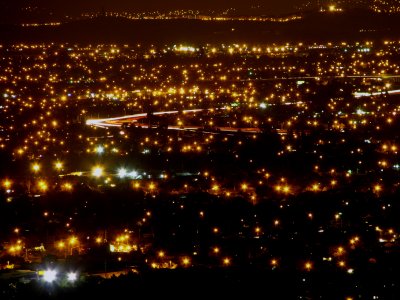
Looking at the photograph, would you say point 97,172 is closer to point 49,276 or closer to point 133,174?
point 133,174

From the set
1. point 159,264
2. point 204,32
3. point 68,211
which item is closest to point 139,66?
point 204,32

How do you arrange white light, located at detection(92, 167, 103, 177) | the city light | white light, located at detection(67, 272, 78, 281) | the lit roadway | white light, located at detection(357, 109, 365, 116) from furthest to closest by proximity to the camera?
white light, located at detection(357, 109, 365, 116) < the lit roadway < white light, located at detection(92, 167, 103, 177) < white light, located at detection(67, 272, 78, 281) < the city light

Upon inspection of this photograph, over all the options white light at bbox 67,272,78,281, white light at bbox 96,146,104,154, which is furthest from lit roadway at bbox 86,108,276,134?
white light at bbox 67,272,78,281

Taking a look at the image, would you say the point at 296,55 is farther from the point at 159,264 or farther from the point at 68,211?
the point at 159,264

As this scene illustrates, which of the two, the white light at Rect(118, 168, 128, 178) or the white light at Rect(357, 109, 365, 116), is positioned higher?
the white light at Rect(357, 109, 365, 116)

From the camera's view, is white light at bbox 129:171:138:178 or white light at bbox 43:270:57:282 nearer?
white light at bbox 43:270:57:282

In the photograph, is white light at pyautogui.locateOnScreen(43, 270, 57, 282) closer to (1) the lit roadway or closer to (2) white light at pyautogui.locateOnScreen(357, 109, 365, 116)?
(1) the lit roadway
